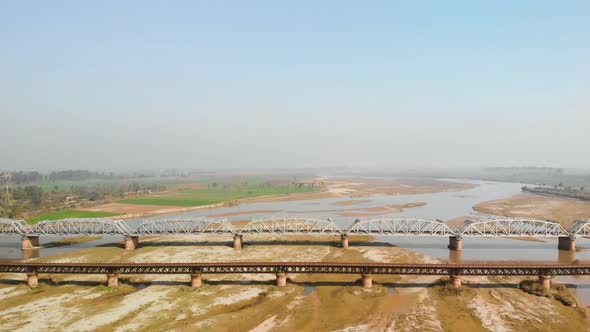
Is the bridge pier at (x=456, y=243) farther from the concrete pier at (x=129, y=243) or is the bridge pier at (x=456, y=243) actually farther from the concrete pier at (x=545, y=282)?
the concrete pier at (x=129, y=243)

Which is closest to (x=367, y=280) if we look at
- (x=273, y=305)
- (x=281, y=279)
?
(x=281, y=279)

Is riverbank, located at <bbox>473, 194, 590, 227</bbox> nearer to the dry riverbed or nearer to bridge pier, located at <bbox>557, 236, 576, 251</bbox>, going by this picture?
bridge pier, located at <bbox>557, 236, 576, 251</bbox>

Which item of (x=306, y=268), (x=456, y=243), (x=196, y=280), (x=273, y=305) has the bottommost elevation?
(x=273, y=305)

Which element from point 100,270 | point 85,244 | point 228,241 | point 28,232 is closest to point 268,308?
point 100,270

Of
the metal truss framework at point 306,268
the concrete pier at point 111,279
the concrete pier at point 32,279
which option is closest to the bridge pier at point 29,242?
the metal truss framework at point 306,268

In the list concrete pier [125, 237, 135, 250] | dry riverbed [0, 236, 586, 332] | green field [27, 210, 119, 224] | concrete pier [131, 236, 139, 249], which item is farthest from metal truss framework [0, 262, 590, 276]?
green field [27, 210, 119, 224]

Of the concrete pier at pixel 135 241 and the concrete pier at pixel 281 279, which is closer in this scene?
the concrete pier at pixel 281 279

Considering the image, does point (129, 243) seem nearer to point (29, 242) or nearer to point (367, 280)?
point (29, 242)
